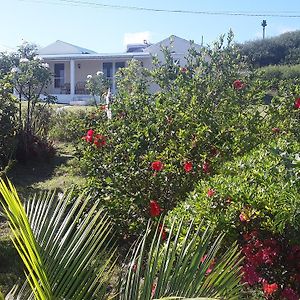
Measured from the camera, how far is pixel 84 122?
6879 millimetres

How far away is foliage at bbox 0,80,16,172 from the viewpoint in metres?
8.63

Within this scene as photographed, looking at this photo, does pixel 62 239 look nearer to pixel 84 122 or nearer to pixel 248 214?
pixel 248 214

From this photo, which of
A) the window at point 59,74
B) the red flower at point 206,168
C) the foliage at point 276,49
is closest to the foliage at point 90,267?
the red flower at point 206,168

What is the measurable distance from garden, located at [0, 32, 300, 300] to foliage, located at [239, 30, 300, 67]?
32.0 metres

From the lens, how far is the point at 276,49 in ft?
137

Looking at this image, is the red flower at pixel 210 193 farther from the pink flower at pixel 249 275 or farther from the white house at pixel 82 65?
Answer: the white house at pixel 82 65

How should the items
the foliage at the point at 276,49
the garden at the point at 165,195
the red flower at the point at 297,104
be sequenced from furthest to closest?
the foliage at the point at 276,49 → the red flower at the point at 297,104 → the garden at the point at 165,195

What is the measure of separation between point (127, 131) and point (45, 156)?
518cm

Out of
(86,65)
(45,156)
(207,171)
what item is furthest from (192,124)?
(86,65)

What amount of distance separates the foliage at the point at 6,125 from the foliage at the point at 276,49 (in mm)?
32182

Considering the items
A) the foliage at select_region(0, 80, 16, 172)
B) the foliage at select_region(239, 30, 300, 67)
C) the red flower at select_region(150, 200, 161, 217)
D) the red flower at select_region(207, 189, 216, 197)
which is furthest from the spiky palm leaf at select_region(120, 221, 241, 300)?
the foliage at select_region(239, 30, 300, 67)

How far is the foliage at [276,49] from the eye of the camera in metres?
39.8

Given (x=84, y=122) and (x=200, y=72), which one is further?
(x=200, y=72)

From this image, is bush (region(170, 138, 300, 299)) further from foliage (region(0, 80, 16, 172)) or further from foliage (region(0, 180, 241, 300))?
foliage (region(0, 80, 16, 172))
